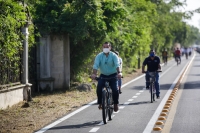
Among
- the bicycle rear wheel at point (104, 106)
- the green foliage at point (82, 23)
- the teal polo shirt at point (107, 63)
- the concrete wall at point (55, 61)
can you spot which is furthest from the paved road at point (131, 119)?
the green foliage at point (82, 23)

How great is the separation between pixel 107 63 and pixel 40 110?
3.38 meters

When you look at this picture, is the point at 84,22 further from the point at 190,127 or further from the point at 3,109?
the point at 190,127

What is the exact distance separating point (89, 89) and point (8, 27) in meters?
7.70

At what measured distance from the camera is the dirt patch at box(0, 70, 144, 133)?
36.9ft

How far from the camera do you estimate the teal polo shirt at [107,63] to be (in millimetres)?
11556

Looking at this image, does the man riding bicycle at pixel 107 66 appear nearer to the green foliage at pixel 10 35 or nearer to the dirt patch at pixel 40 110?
the dirt patch at pixel 40 110

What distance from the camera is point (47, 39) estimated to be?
1953cm

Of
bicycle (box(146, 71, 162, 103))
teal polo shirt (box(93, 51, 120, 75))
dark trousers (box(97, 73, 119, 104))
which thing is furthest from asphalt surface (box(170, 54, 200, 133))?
teal polo shirt (box(93, 51, 120, 75))

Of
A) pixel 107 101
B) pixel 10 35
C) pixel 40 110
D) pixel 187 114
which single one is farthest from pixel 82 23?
pixel 107 101

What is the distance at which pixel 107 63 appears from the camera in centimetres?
1159

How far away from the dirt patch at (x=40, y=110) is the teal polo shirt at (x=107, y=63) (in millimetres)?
1850

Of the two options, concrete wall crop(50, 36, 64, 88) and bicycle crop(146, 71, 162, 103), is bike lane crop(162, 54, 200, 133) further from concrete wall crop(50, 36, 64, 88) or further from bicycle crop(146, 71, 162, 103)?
concrete wall crop(50, 36, 64, 88)

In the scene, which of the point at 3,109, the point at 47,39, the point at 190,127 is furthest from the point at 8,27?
the point at 47,39

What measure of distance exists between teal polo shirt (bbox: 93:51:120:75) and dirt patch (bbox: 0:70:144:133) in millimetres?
1850
